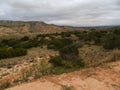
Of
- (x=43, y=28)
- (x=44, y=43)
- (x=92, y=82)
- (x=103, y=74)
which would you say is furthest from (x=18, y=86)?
(x=43, y=28)

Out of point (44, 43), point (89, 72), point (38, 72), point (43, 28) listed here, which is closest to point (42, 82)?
point (38, 72)

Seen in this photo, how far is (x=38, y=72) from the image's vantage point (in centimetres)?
1120

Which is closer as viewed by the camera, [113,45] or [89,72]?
[89,72]

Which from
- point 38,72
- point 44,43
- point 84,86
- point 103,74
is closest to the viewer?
point 84,86

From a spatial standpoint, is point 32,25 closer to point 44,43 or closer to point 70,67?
point 44,43

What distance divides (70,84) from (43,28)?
134 m

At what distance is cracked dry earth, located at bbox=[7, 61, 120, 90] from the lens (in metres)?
8.96

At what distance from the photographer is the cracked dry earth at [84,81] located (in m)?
8.96

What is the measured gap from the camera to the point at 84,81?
377 inches

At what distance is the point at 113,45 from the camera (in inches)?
744

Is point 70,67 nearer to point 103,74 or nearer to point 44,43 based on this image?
point 103,74

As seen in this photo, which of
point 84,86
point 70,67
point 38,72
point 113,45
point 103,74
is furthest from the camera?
point 113,45

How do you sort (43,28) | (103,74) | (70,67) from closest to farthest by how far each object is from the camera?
(103,74), (70,67), (43,28)

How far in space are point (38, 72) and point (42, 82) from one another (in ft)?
5.65
